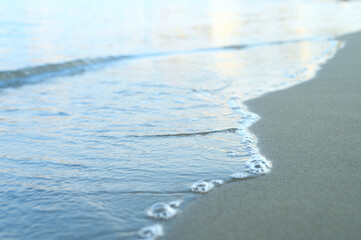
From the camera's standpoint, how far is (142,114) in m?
4.84

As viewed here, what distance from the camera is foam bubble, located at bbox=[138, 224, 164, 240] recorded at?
2.25 metres

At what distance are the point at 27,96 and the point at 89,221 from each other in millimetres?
4510

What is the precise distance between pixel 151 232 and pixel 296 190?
3.17ft

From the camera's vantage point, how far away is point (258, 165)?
10.2 ft

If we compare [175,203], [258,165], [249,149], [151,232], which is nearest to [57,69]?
[249,149]

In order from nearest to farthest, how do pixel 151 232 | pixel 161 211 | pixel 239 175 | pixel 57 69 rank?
pixel 151 232, pixel 161 211, pixel 239 175, pixel 57 69

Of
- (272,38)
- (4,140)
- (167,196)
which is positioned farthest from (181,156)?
(272,38)

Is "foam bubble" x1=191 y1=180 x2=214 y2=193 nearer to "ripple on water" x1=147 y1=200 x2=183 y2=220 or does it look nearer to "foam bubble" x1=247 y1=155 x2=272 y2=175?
"ripple on water" x1=147 y1=200 x2=183 y2=220

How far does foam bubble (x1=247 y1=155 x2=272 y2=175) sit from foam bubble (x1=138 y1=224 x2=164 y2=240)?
96 centimetres

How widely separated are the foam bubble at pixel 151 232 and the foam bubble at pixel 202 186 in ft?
1.61

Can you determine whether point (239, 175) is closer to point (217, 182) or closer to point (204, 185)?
point (217, 182)

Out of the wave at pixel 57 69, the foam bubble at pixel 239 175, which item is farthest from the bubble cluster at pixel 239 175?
the wave at pixel 57 69

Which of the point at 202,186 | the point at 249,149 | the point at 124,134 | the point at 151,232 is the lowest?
the point at 151,232

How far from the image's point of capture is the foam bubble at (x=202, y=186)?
2.76 m
